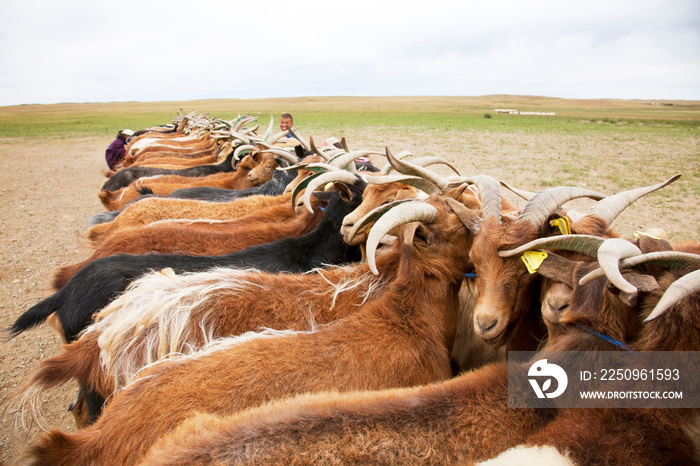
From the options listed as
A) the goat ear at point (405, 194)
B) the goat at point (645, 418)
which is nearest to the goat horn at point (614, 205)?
the goat at point (645, 418)

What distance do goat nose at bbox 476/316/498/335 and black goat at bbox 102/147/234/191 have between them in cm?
1011

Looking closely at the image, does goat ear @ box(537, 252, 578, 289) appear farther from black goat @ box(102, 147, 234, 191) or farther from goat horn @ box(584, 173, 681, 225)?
black goat @ box(102, 147, 234, 191)

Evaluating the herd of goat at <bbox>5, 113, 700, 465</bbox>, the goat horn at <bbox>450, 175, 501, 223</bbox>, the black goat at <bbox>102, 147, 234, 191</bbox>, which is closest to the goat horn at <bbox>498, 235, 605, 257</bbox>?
the herd of goat at <bbox>5, 113, 700, 465</bbox>

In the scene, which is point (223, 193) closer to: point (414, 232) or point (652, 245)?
point (414, 232)

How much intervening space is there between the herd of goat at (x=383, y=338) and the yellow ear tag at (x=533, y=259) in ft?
0.26

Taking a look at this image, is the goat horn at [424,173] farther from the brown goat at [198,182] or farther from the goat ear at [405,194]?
the brown goat at [198,182]

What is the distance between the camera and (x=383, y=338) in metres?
2.90

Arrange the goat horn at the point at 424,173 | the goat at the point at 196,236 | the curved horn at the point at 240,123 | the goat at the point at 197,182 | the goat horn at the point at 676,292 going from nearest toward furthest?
the goat horn at the point at 676,292
the goat horn at the point at 424,173
the goat at the point at 196,236
the goat at the point at 197,182
the curved horn at the point at 240,123

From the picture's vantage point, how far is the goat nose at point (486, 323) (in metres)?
2.71

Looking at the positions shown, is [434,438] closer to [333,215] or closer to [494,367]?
[494,367]

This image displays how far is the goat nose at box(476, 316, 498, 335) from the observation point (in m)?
2.71

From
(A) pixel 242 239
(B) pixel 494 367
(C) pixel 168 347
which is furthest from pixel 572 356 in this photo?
(A) pixel 242 239

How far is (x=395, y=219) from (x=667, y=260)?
159cm

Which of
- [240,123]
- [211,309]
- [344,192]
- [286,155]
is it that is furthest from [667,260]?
[240,123]
